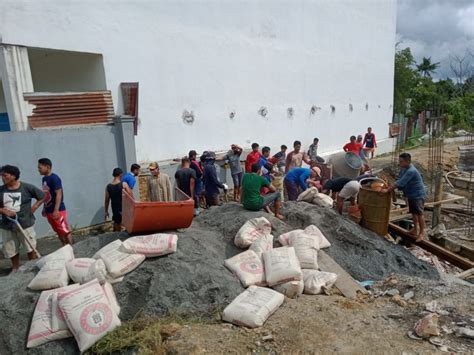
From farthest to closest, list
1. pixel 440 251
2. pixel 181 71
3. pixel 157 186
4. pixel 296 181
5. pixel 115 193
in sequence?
pixel 181 71
pixel 296 181
pixel 440 251
pixel 157 186
pixel 115 193

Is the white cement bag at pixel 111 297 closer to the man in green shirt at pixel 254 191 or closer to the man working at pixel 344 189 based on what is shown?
the man in green shirt at pixel 254 191

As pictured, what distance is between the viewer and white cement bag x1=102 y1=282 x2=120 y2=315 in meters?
3.61

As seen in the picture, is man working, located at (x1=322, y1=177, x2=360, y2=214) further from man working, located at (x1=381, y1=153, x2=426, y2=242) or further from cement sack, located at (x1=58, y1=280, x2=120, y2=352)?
cement sack, located at (x1=58, y1=280, x2=120, y2=352)

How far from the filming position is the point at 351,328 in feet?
11.4

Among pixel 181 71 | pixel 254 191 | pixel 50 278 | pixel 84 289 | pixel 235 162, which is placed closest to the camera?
pixel 84 289

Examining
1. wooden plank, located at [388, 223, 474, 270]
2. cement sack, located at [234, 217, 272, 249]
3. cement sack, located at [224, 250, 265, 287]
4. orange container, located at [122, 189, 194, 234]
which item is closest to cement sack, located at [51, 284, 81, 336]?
orange container, located at [122, 189, 194, 234]

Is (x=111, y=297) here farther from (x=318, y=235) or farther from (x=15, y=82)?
(x=15, y=82)

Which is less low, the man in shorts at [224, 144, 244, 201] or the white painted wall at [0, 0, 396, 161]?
the white painted wall at [0, 0, 396, 161]

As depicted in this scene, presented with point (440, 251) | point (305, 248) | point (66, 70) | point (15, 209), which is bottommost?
point (440, 251)

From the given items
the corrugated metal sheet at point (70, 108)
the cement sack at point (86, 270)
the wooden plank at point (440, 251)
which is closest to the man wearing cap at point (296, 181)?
the wooden plank at point (440, 251)

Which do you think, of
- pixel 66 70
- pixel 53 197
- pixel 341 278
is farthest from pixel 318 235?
pixel 66 70

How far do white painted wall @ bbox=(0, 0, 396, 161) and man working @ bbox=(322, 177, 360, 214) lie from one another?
166 inches

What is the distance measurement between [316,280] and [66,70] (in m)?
7.10

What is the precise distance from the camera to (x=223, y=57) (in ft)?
33.5
